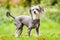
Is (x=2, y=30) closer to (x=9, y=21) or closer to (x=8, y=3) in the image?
(x=9, y=21)

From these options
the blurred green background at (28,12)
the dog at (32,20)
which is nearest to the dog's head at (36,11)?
the dog at (32,20)

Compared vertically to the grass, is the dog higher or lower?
higher

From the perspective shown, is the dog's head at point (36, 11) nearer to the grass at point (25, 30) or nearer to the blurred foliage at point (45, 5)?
the grass at point (25, 30)

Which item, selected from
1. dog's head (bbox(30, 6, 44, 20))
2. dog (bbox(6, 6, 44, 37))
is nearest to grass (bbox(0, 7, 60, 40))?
dog (bbox(6, 6, 44, 37))

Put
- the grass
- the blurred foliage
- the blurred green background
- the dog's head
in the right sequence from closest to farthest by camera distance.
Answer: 1. the dog's head
2. the grass
3. the blurred green background
4. the blurred foliage

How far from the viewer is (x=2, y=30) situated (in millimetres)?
6094

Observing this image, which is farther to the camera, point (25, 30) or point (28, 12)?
point (28, 12)

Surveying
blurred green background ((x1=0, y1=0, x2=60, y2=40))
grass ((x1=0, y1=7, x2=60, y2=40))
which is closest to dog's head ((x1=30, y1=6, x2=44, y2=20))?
grass ((x1=0, y1=7, x2=60, y2=40))

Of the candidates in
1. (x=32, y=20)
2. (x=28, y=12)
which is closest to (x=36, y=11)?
(x=32, y=20)

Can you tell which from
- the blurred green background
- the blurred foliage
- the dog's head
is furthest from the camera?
the blurred foliage

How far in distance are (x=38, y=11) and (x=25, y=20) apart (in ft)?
1.50

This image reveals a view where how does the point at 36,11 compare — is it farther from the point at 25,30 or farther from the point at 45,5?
the point at 45,5

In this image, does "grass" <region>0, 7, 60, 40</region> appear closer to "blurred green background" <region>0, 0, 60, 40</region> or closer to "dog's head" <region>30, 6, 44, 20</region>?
"blurred green background" <region>0, 0, 60, 40</region>

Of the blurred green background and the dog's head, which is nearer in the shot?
the dog's head
